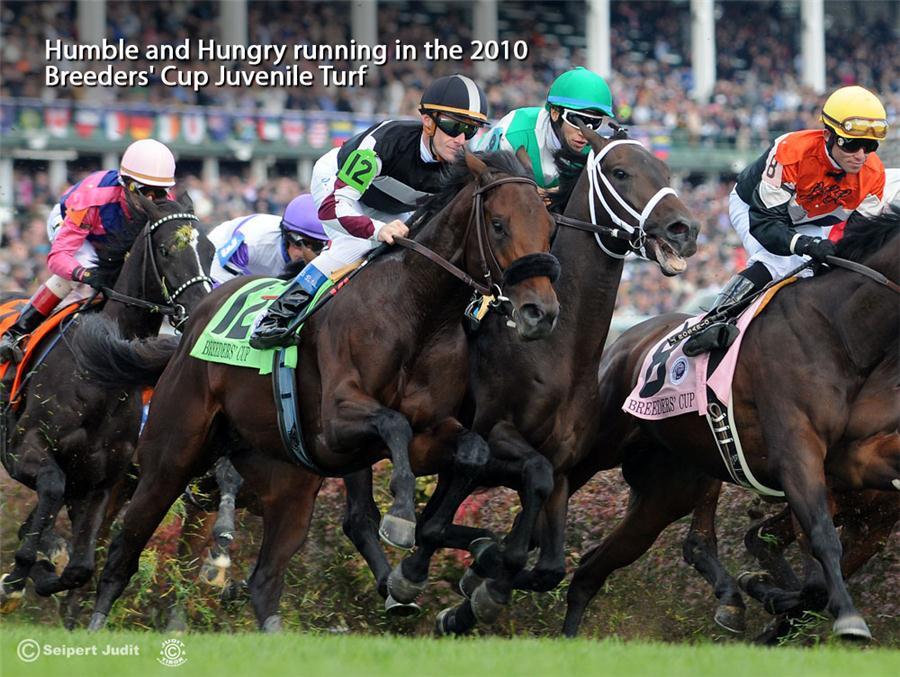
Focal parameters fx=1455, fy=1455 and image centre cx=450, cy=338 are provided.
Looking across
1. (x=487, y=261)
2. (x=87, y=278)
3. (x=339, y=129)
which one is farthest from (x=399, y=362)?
(x=339, y=129)

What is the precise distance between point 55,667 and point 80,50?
5503 mm

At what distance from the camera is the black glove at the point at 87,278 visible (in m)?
7.71

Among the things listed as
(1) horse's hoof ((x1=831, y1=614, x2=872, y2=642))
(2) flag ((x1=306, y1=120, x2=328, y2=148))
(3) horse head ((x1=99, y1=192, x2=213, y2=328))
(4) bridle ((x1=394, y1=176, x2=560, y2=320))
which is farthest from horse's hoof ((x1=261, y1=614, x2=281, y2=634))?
(2) flag ((x1=306, y1=120, x2=328, y2=148))

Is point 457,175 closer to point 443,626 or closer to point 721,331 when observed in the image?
point 721,331

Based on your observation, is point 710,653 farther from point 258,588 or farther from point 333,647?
point 258,588

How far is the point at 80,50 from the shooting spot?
9.27 metres

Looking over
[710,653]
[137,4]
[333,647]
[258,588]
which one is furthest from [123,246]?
[137,4]

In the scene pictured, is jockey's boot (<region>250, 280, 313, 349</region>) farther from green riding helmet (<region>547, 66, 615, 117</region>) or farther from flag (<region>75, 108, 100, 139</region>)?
flag (<region>75, 108, 100, 139</region>)

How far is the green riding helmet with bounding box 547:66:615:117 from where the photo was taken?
6.73 meters

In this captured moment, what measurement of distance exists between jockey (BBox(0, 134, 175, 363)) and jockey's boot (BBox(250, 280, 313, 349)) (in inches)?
61.5

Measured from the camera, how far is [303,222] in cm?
844

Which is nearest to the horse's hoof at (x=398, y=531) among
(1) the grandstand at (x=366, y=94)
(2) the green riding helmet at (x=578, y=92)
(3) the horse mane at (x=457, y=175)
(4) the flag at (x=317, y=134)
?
(3) the horse mane at (x=457, y=175)

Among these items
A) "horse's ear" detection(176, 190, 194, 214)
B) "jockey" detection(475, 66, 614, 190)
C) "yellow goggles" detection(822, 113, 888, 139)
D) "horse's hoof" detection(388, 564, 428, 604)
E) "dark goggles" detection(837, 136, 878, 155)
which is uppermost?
"jockey" detection(475, 66, 614, 190)

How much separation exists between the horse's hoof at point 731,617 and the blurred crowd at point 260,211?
7.02 m
